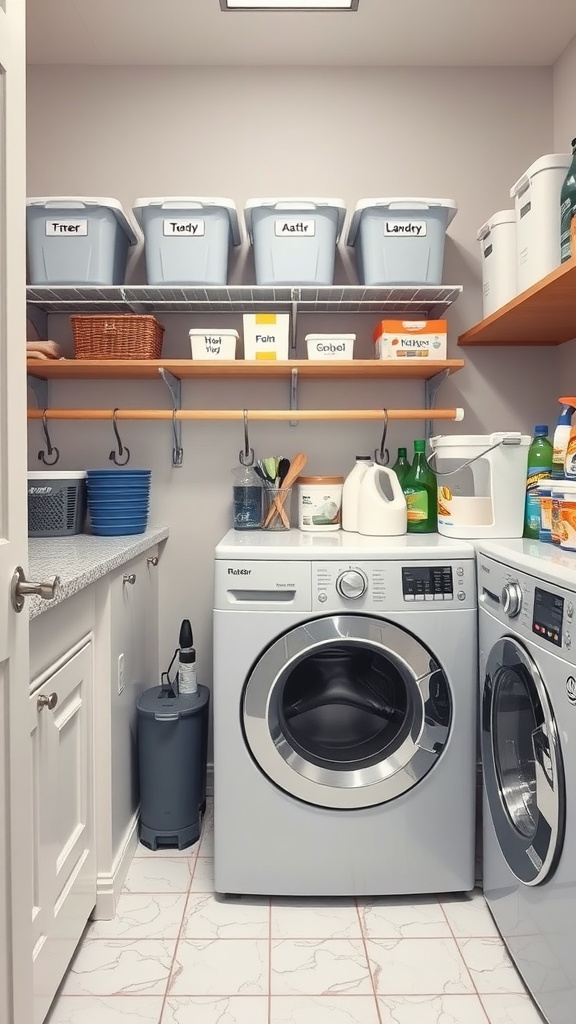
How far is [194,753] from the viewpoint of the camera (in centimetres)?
203

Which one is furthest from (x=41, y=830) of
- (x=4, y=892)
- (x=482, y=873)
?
(x=482, y=873)

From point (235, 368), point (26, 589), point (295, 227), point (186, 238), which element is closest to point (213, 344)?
point (235, 368)

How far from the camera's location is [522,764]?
1.53 m

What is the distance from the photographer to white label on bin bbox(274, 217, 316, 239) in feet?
6.69

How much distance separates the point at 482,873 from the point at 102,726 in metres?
1.13

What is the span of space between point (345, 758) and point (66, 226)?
5.85 feet

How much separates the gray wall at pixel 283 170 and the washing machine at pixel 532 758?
888 mm

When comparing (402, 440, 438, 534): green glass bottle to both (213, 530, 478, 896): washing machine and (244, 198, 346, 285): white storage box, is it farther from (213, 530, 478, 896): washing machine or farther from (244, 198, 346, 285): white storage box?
(244, 198, 346, 285): white storage box

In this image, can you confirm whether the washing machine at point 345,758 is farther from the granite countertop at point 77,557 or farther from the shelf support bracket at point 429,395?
the shelf support bracket at point 429,395

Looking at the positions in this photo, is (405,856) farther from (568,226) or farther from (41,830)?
(568,226)

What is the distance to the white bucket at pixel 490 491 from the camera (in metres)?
1.95

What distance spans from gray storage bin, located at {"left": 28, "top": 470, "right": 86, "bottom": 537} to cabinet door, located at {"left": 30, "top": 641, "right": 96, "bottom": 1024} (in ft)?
2.01

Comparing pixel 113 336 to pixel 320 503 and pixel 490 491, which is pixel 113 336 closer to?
pixel 320 503

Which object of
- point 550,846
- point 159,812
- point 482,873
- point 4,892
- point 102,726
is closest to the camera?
point 4,892
